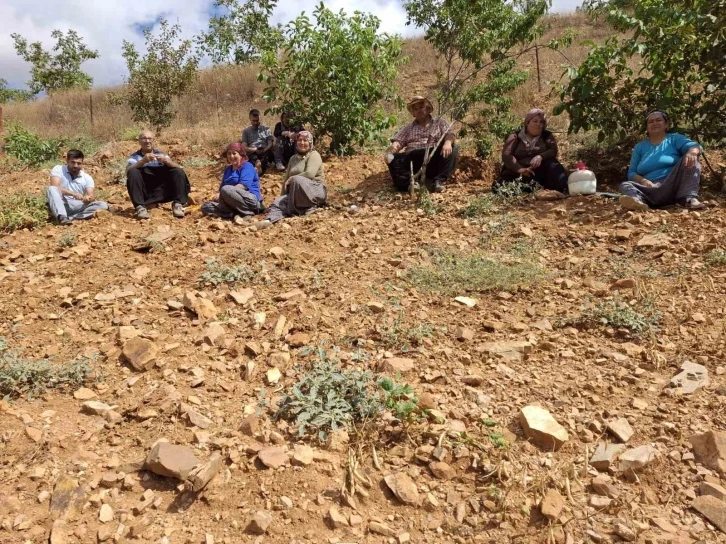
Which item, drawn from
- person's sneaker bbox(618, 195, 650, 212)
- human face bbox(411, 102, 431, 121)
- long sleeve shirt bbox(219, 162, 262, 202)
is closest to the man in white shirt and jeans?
long sleeve shirt bbox(219, 162, 262, 202)

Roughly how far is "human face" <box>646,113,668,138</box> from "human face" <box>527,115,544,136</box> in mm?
861

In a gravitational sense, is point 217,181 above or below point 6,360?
above

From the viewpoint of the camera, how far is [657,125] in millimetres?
3969

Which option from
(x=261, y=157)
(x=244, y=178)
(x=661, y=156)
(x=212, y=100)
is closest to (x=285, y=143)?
(x=261, y=157)

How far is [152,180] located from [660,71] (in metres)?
4.77

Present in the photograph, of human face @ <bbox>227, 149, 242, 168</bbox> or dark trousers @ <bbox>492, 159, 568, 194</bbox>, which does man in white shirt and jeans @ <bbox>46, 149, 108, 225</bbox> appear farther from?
dark trousers @ <bbox>492, 159, 568, 194</bbox>

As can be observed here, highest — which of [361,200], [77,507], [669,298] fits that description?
[361,200]

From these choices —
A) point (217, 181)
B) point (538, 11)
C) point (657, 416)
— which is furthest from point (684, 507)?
point (217, 181)

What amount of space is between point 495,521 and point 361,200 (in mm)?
3736

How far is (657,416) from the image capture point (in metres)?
1.89

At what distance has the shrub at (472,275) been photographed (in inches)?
117

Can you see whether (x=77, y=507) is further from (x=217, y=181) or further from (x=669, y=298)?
(x=217, y=181)

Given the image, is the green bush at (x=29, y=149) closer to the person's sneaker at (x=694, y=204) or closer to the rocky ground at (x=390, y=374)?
the rocky ground at (x=390, y=374)

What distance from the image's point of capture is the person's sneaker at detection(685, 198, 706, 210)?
12.3ft
